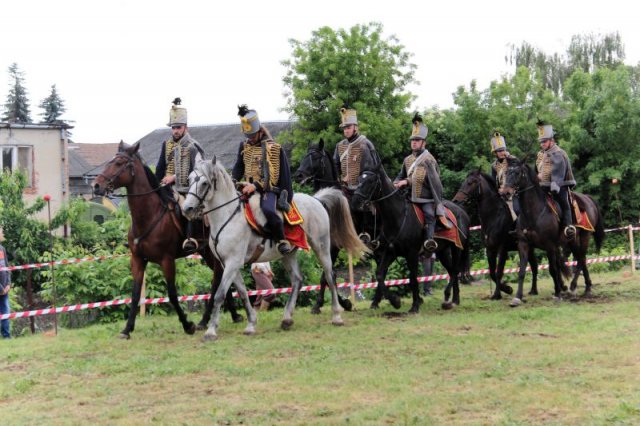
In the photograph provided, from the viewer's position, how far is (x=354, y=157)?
14062 mm

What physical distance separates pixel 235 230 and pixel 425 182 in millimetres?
4211

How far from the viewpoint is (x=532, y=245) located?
1539cm

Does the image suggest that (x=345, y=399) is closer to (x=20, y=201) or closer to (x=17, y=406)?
(x=17, y=406)

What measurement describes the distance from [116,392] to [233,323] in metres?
4.91

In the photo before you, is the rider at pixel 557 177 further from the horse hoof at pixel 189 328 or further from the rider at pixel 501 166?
the horse hoof at pixel 189 328

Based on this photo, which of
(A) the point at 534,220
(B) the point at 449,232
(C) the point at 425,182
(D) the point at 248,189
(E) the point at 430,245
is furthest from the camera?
(A) the point at 534,220

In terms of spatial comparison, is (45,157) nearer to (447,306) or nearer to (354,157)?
(354,157)

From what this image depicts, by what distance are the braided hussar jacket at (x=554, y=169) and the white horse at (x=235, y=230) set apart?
16.3ft

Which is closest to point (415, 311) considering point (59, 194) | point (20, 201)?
point (20, 201)

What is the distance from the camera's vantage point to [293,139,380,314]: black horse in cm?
1425

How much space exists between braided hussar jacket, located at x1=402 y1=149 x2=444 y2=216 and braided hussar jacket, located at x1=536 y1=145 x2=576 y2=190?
2.47 metres

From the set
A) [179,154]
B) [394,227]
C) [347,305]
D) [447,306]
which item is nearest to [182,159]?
[179,154]

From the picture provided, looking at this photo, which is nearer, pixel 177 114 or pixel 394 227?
pixel 177 114

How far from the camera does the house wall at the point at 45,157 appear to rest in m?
37.6
